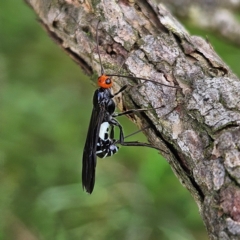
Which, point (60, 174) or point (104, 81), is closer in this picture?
point (104, 81)

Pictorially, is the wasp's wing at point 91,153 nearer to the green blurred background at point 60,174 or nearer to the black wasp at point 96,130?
the black wasp at point 96,130

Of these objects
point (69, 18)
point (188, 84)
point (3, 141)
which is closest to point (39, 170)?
point (3, 141)

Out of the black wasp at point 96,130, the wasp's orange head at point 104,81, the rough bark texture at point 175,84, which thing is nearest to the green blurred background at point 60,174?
the black wasp at point 96,130

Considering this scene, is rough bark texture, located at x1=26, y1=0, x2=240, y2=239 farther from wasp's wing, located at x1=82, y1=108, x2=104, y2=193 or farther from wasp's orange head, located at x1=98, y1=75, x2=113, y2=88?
wasp's wing, located at x1=82, y1=108, x2=104, y2=193

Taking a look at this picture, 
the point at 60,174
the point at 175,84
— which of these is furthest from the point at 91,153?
the point at 60,174

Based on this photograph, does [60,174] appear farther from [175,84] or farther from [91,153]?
[175,84]
